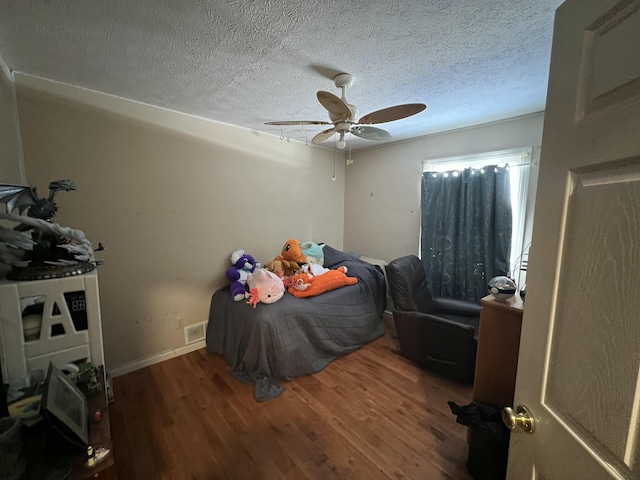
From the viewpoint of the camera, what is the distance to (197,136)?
2.40 m

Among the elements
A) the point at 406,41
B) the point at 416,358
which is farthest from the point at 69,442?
the point at 416,358

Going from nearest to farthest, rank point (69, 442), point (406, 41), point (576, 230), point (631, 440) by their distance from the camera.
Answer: point (631, 440)
point (576, 230)
point (69, 442)
point (406, 41)

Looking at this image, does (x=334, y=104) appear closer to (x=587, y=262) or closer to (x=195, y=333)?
(x=587, y=262)

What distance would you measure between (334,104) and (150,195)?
180 cm

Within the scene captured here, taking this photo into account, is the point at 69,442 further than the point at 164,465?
No

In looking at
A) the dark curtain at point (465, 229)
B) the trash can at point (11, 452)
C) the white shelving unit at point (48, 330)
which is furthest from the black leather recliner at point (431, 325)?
the trash can at point (11, 452)

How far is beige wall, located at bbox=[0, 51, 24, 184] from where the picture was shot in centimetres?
139

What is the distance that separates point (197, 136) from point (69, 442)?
92.5 inches

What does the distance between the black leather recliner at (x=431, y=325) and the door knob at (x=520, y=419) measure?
4.70 feet

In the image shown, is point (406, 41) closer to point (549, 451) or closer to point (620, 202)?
point (620, 202)

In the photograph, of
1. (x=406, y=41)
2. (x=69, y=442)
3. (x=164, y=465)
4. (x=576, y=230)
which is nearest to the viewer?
(x=576, y=230)

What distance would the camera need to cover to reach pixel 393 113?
1.55 meters

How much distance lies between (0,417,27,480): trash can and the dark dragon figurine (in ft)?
1.74

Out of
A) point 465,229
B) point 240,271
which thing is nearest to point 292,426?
point 240,271
